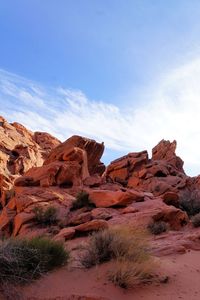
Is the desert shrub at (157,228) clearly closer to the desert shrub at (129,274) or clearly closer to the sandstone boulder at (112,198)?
the sandstone boulder at (112,198)

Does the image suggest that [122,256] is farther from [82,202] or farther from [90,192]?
[90,192]

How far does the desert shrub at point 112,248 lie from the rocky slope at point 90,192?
7.42 ft

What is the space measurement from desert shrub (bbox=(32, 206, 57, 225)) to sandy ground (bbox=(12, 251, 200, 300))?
1076 cm

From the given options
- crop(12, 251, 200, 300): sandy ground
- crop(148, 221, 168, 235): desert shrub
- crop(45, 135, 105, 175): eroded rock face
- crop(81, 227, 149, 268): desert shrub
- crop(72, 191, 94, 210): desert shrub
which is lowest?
crop(12, 251, 200, 300): sandy ground

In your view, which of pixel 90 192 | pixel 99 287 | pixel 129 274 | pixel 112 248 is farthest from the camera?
pixel 90 192

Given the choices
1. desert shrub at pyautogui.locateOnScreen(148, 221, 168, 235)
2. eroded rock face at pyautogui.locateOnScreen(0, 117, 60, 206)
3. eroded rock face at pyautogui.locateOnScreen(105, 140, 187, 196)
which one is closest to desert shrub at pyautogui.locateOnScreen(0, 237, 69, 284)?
desert shrub at pyautogui.locateOnScreen(148, 221, 168, 235)

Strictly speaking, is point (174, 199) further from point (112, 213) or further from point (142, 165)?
point (142, 165)

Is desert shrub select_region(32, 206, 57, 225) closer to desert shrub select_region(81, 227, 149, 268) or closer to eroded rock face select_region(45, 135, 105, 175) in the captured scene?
eroded rock face select_region(45, 135, 105, 175)

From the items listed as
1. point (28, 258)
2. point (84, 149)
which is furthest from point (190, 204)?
point (28, 258)

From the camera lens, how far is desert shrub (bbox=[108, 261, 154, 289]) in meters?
6.95

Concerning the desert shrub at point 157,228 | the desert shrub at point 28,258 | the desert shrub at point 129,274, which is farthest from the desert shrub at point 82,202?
the desert shrub at point 129,274

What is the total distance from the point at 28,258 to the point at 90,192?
1448 centimetres

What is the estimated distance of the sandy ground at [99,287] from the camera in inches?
260

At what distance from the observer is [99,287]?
22.5ft
